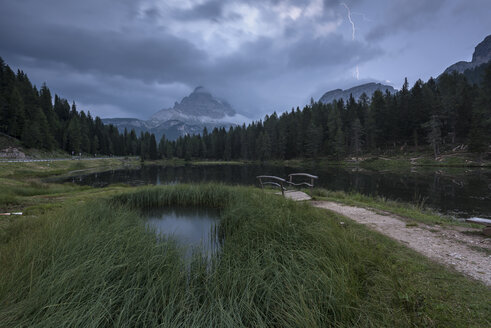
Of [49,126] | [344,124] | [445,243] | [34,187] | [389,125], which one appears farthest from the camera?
[344,124]

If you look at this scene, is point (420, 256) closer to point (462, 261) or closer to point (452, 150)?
point (462, 261)

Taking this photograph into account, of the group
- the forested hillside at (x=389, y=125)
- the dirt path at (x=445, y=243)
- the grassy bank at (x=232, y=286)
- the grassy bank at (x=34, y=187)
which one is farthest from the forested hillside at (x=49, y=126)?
the dirt path at (x=445, y=243)

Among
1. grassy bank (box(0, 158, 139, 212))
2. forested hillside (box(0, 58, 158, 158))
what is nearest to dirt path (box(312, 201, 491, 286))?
grassy bank (box(0, 158, 139, 212))

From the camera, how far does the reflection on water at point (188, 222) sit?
7374mm

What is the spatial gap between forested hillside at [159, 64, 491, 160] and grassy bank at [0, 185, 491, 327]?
4937 centimetres

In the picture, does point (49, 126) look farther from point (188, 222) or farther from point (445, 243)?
point (445, 243)

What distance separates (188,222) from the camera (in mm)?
9539

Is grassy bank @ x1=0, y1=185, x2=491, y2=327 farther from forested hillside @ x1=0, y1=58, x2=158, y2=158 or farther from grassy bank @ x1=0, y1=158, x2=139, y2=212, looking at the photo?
forested hillside @ x1=0, y1=58, x2=158, y2=158

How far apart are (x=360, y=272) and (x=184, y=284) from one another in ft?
10.4

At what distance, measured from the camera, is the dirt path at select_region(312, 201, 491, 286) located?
3750mm

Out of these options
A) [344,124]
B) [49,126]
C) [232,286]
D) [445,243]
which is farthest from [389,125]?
[49,126]

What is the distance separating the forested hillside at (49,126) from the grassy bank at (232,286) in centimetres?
7285

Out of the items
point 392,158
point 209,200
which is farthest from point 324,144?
point 209,200

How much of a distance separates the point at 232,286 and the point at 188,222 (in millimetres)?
6839
